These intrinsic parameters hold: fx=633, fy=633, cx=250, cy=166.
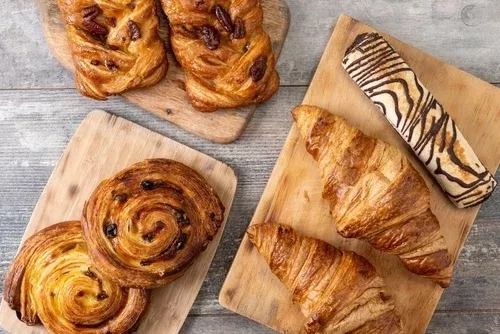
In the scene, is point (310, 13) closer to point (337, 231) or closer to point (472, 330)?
point (337, 231)

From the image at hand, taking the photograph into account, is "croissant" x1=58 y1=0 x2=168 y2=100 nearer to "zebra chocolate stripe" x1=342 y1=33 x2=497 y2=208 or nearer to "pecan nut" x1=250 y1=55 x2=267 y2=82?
"pecan nut" x1=250 y1=55 x2=267 y2=82

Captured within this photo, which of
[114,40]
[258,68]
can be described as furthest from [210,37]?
[114,40]

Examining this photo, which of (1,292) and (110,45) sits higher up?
(110,45)

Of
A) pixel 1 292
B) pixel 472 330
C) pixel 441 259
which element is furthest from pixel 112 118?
pixel 472 330

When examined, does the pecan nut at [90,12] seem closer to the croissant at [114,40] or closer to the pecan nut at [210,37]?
the croissant at [114,40]

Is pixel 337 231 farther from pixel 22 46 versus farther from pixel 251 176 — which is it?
pixel 22 46

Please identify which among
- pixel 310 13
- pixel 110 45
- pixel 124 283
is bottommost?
pixel 124 283

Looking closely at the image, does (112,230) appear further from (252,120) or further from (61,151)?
(252,120)

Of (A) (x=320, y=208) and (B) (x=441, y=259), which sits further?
(A) (x=320, y=208)

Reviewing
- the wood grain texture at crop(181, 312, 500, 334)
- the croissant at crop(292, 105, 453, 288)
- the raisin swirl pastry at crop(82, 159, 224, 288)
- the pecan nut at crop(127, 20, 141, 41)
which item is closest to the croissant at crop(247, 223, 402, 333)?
the croissant at crop(292, 105, 453, 288)
